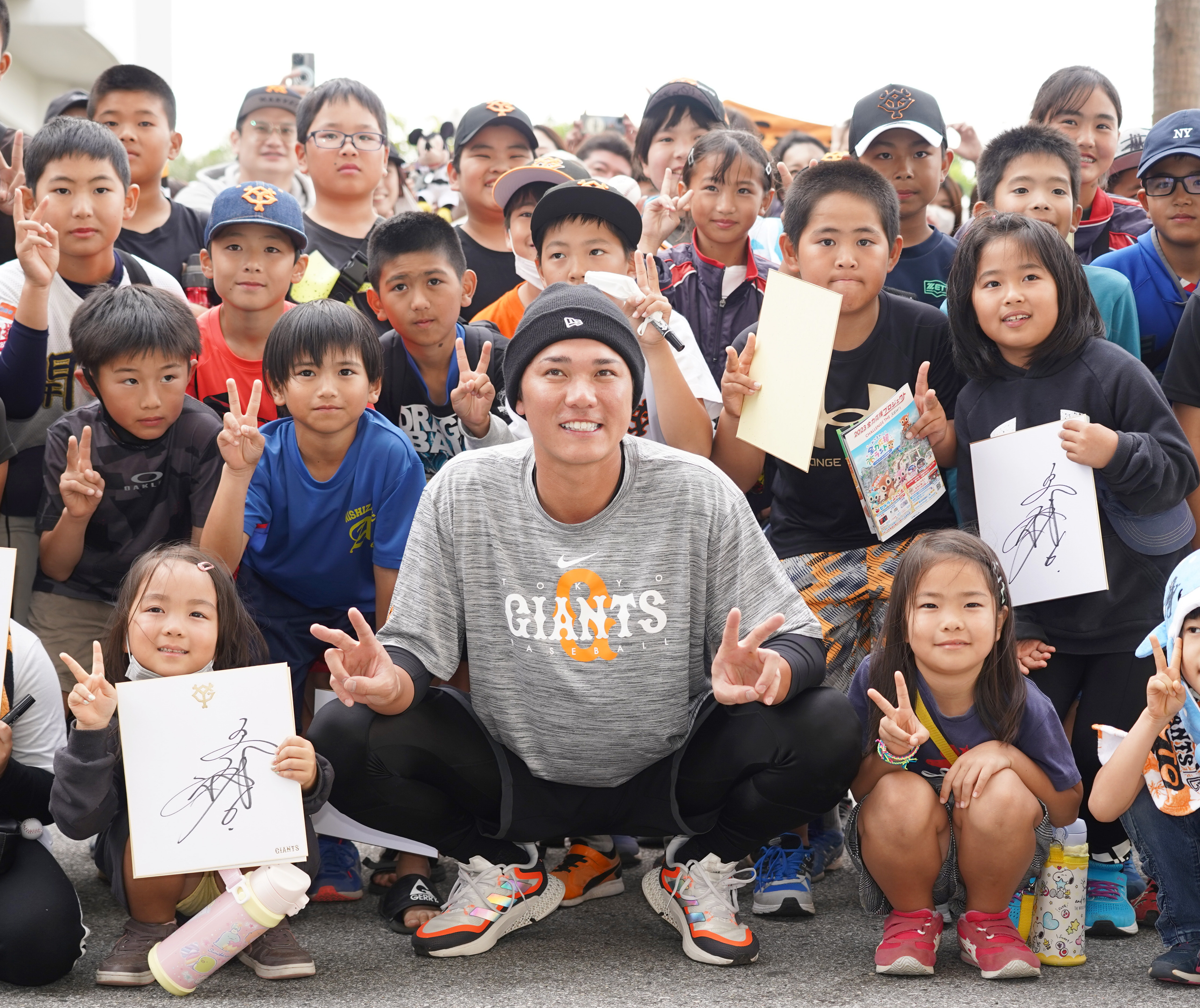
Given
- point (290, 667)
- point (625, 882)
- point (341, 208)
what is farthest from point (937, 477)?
point (341, 208)

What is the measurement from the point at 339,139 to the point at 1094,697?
379 centimetres

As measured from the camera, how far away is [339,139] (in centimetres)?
532

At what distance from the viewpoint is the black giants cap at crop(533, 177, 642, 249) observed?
4184 millimetres

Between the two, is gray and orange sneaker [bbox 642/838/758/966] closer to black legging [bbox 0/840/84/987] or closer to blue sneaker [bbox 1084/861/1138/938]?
blue sneaker [bbox 1084/861/1138/938]

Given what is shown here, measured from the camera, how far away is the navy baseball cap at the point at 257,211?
4.36m

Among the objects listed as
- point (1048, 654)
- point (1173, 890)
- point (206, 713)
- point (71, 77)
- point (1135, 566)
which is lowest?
point (1173, 890)

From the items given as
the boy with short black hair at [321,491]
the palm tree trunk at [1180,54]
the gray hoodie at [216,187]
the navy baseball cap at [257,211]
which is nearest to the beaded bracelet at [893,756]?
the boy with short black hair at [321,491]

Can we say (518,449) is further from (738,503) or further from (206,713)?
(206,713)

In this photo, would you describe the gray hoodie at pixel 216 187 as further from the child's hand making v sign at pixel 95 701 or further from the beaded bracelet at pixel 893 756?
the beaded bracelet at pixel 893 756

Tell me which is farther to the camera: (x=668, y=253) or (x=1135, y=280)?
(x=668, y=253)

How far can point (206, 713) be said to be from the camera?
9.89 feet

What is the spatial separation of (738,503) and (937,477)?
927 mm
